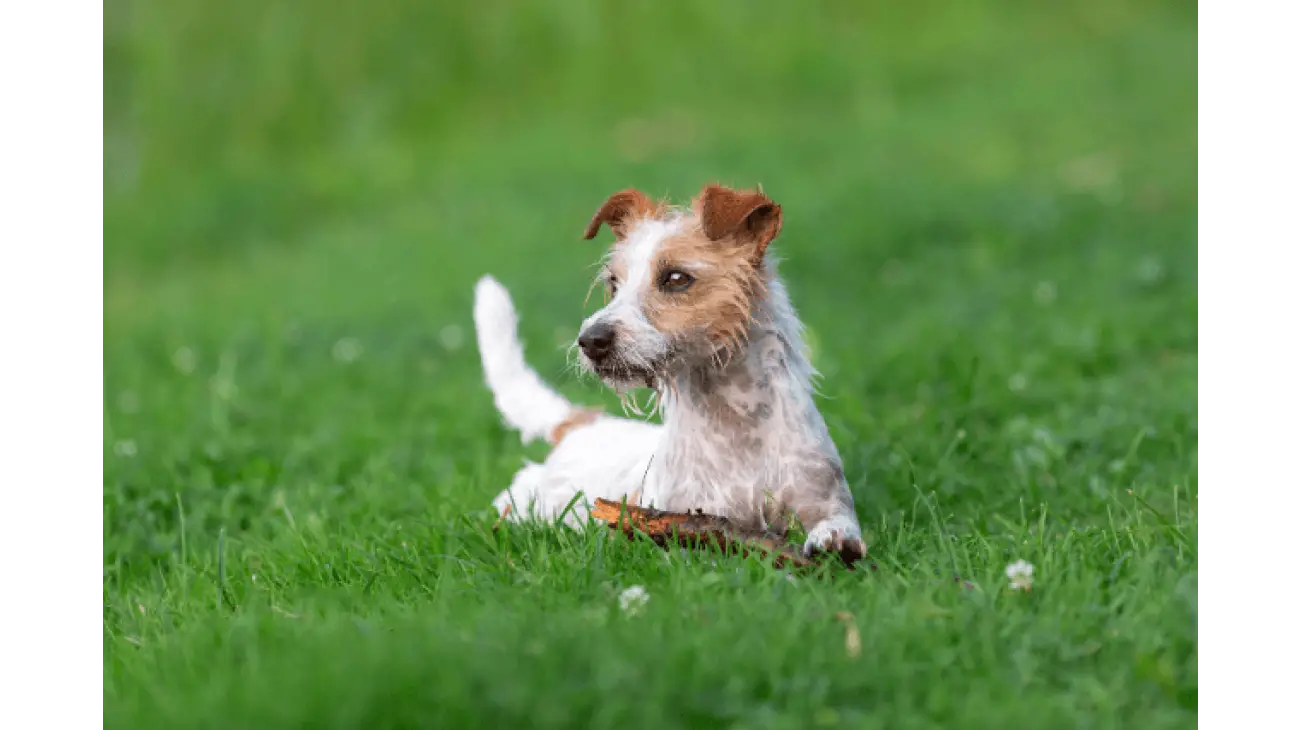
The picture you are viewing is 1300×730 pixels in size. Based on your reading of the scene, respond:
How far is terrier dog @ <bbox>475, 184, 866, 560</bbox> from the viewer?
4.20 meters

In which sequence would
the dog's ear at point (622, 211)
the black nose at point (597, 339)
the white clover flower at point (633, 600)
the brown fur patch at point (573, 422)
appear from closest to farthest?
the white clover flower at point (633, 600) → the black nose at point (597, 339) → the dog's ear at point (622, 211) → the brown fur patch at point (573, 422)

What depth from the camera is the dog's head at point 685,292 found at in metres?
4.14

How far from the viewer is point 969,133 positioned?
48.1ft

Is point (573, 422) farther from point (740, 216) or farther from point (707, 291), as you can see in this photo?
point (740, 216)

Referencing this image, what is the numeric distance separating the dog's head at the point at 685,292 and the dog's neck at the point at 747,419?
0.08 metres

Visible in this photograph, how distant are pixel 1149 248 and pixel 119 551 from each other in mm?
8468

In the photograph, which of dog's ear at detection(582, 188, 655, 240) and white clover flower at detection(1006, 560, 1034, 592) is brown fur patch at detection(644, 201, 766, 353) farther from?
white clover flower at detection(1006, 560, 1034, 592)

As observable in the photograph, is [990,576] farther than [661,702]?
Yes

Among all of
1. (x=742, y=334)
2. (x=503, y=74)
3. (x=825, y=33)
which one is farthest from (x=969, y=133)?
(x=742, y=334)

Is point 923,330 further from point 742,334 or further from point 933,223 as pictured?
point 742,334

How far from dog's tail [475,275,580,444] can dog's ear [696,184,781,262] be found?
4.71 feet

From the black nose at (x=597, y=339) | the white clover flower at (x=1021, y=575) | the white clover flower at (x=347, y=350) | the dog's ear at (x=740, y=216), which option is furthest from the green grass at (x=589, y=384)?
the dog's ear at (x=740, y=216)

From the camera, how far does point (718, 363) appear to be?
172 inches

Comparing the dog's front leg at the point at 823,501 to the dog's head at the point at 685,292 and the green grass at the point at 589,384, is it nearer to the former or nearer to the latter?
the green grass at the point at 589,384
